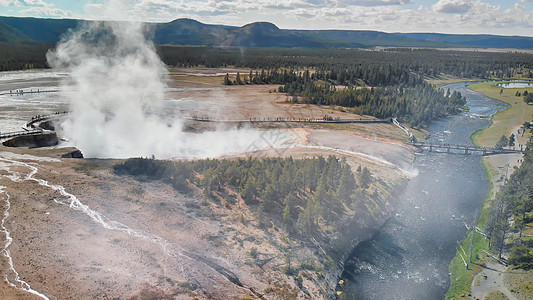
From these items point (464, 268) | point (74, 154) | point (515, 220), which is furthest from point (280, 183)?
point (74, 154)

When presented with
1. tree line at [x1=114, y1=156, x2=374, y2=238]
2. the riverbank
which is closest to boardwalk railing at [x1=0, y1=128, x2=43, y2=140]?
tree line at [x1=114, y1=156, x2=374, y2=238]

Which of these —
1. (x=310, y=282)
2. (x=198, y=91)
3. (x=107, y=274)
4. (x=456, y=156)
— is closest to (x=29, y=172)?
(x=107, y=274)

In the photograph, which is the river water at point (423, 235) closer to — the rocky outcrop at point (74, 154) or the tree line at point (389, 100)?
the tree line at point (389, 100)

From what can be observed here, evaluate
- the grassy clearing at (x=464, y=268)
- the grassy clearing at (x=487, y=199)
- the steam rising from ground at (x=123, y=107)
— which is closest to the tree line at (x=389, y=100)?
the grassy clearing at (x=487, y=199)

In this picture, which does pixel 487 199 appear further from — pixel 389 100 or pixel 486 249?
pixel 389 100

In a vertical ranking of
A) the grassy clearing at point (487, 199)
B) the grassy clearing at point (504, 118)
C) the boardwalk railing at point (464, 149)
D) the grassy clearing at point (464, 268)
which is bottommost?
the grassy clearing at point (464, 268)

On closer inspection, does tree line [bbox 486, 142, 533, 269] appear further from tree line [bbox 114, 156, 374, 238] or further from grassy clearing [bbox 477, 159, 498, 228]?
tree line [bbox 114, 156, 374, 238]
